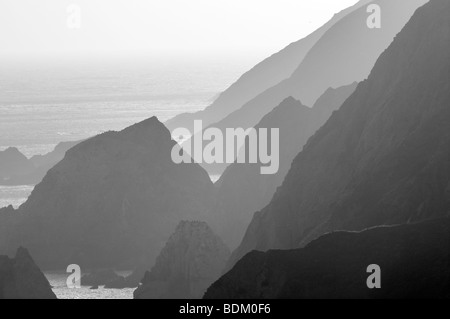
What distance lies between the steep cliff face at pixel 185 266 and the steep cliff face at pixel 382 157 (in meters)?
2.74

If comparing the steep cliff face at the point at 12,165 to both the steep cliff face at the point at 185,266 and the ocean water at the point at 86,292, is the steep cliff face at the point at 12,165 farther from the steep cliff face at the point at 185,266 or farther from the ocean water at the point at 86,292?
the steep cliff face at the point at 185,266

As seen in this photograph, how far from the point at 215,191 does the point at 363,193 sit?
1624 inches

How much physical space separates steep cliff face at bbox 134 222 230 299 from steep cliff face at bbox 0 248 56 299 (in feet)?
34.5

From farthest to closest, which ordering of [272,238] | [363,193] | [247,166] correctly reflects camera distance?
[247,166] < [272,238] < [363,193]

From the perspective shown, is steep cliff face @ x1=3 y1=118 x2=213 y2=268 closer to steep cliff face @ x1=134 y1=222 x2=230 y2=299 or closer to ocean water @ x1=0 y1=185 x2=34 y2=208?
steep cliff face @ x1=134 y1=222 x2=230 y2=299

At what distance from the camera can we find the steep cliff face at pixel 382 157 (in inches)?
3219

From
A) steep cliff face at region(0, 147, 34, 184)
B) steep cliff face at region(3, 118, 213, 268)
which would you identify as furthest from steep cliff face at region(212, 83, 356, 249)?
steep cliff face at region(0, 147, 34, 184)

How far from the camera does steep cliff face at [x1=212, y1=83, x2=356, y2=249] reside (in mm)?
119062

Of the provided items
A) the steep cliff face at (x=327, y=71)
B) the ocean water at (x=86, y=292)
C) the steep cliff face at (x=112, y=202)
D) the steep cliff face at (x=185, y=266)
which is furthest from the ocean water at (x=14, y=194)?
the steep cliff face at (x=185, y=266)

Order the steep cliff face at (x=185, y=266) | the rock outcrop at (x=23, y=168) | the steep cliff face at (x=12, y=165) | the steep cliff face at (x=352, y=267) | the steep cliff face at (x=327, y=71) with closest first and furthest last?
the steep cliff face at (x=352, y=267)
the steep cliff face at (x=185, y=266)
the rock outcrop at (x=23, y=168)
the steep cliff face at (x=12, y=165)
the steep cliff face at (x=327, y=71)

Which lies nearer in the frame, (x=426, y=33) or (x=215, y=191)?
(x=426, y=33)
